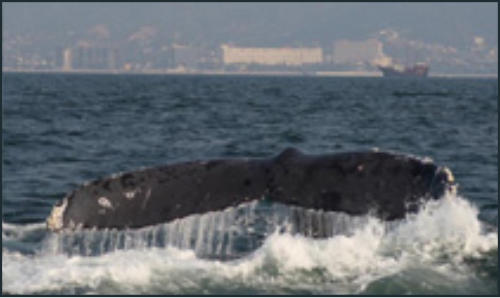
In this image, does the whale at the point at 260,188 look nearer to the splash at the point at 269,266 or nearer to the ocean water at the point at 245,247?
the ocean water at the point at 245,247

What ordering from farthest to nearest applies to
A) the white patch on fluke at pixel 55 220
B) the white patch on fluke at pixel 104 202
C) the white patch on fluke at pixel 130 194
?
the white patch on fluke at pixel 130 194
the white patch on fluke at pixel 104 202
the white patch on fluke at pixel 55 220

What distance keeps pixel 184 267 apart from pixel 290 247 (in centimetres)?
80

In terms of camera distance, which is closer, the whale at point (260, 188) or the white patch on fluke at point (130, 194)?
the whale at point (260, 188)

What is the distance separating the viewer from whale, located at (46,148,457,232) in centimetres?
600

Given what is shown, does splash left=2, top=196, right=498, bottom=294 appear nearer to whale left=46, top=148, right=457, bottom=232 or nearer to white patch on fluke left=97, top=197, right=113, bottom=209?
whale left=46, top=148, right=457, bottom=232

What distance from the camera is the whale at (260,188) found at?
600 centimetres

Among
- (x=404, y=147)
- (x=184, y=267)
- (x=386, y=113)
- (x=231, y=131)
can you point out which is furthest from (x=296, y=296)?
(x=386, y=113)

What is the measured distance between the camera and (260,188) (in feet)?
21.4

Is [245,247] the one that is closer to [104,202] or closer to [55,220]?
[104,202]

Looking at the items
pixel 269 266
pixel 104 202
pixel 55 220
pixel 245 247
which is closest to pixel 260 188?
pixel 104 202

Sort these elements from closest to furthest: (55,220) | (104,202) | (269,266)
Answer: (55,220) → (104,202) → (269,266)

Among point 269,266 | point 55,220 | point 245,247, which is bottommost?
point 245,247

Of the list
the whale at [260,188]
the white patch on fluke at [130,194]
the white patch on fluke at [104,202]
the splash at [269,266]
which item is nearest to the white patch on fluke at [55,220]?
the whale at [260,188]

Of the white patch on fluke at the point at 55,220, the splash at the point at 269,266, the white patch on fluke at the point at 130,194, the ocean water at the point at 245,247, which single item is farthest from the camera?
the splash at the point at 269,266
